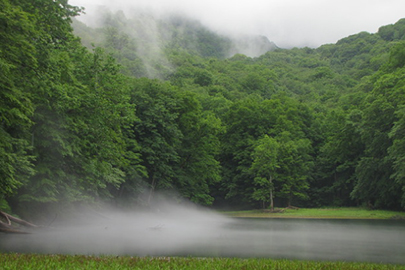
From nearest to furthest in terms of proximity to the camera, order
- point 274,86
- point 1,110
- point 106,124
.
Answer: point 1,110
point 106,124
point 274,86

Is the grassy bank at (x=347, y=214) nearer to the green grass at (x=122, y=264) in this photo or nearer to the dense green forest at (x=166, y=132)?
the dense green forest at (x=166, y=132)

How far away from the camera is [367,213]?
43.3 meters

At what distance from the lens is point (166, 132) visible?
43.0m

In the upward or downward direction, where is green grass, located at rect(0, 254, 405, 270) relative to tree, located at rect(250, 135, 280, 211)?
downward

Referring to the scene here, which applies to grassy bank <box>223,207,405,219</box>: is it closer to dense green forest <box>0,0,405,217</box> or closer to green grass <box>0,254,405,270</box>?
dense green forest <box>0,0,405,217</box>

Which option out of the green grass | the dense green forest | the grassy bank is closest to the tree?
the dense green forest

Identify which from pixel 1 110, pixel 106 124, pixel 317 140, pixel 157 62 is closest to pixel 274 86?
pixel 157 62

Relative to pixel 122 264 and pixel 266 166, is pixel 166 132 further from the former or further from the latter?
pixel 122 264

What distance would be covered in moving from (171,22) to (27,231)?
584 ft

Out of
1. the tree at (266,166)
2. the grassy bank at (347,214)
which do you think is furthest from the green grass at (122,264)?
the tree at (266,166)

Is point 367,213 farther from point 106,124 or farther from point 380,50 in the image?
point 380,50

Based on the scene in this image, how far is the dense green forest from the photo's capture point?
1775cm

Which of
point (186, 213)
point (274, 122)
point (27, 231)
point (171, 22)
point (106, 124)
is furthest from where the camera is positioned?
point (171, 22)

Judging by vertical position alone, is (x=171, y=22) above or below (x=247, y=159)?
above
